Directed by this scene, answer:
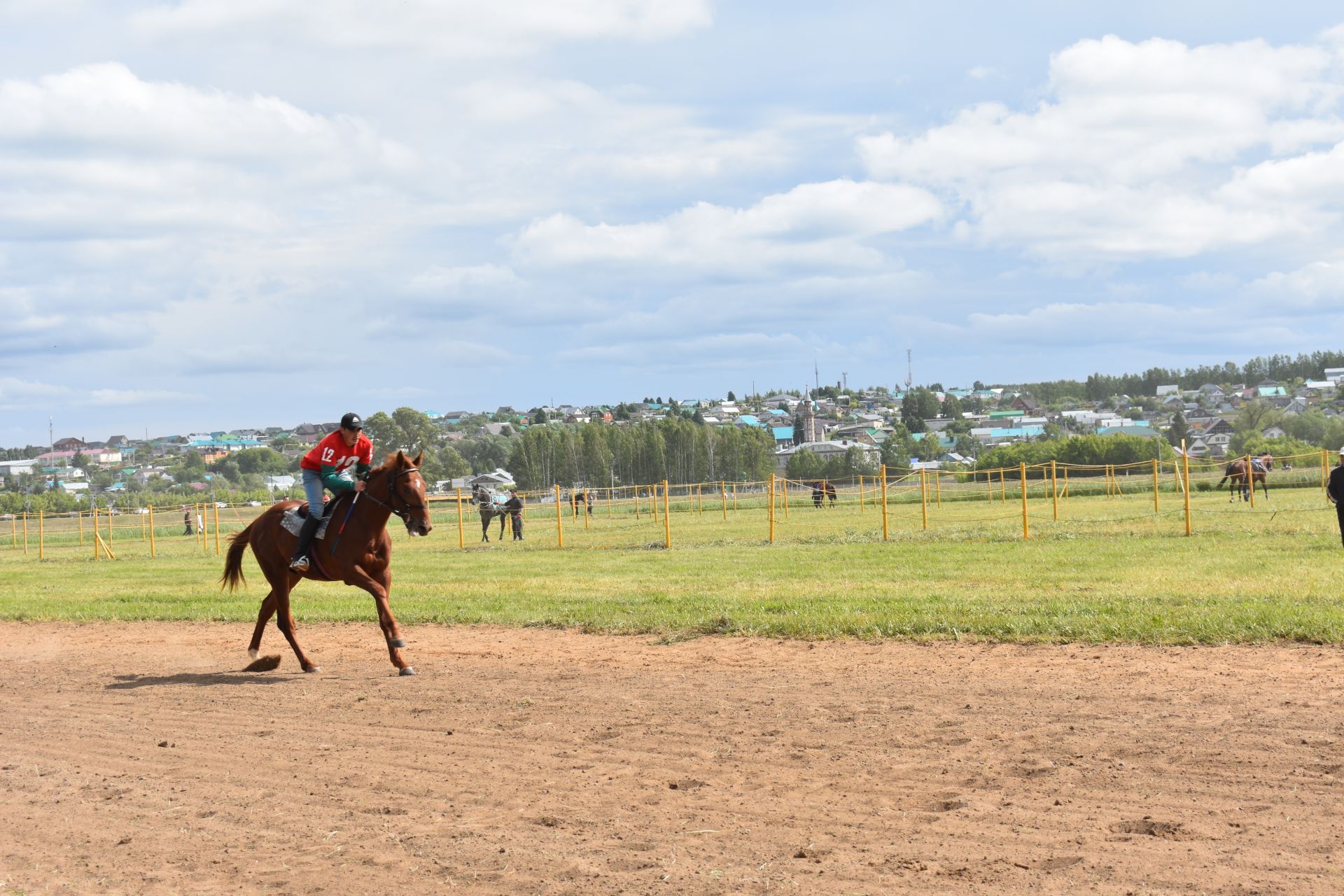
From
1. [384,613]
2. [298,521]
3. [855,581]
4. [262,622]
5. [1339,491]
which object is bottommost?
[855,581]

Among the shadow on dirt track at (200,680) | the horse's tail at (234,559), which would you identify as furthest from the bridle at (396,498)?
the horse's tail at (234,559)

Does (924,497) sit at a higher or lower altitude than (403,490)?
lower

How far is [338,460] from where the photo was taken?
12.7 metres

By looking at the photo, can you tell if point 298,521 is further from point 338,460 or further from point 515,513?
point 515,513

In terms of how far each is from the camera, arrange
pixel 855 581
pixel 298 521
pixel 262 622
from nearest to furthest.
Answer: pixel 298 521
pixel 262 622
pixel 855 581

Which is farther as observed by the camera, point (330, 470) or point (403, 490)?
point (330, 470)

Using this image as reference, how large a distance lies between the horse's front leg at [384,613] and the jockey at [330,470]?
66 centimetres

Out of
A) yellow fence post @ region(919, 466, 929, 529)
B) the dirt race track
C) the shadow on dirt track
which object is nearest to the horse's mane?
the dirt race track

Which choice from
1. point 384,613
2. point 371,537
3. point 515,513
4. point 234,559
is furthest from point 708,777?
point 515,513

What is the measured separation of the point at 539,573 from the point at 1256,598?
13.9 metres

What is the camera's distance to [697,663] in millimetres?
11906

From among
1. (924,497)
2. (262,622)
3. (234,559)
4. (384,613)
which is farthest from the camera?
(924,497)

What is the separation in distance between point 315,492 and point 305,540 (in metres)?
0.52

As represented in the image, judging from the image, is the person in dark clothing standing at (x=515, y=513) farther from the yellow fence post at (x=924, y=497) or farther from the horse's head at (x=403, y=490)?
the horse's head at (x=403, y=490)
